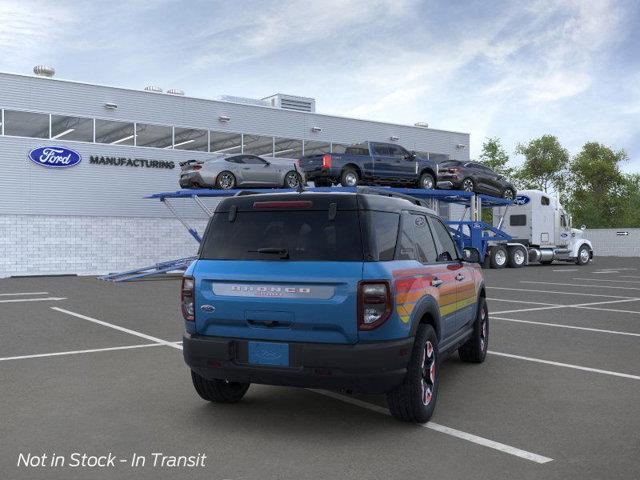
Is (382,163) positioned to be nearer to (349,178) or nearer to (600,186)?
(349,178)

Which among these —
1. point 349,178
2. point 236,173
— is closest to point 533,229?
point 349,178

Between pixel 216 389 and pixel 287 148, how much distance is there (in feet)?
87.9

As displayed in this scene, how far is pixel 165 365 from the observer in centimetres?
743

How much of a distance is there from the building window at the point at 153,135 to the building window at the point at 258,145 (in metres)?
3.62

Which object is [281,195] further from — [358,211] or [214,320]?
[214,320]

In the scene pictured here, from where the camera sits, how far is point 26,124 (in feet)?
82.6

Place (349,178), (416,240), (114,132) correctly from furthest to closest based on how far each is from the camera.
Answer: (114,132) → (349,178) → (416,240)

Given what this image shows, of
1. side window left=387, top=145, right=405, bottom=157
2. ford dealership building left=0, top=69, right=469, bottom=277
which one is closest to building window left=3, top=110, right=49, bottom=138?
ford dealership building left=0, top=69, right=469, bottom=277

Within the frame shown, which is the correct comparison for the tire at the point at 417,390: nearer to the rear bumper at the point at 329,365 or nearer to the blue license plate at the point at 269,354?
the rear bumper at the point at 329,365

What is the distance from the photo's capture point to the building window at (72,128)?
25.8 m

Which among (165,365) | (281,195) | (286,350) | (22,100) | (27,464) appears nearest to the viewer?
(27,464)

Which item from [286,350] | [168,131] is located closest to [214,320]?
[286,350]

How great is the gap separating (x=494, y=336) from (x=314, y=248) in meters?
5.37

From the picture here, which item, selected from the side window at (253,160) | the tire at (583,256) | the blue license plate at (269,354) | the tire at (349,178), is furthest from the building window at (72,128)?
the blue license plate at (269,354)
